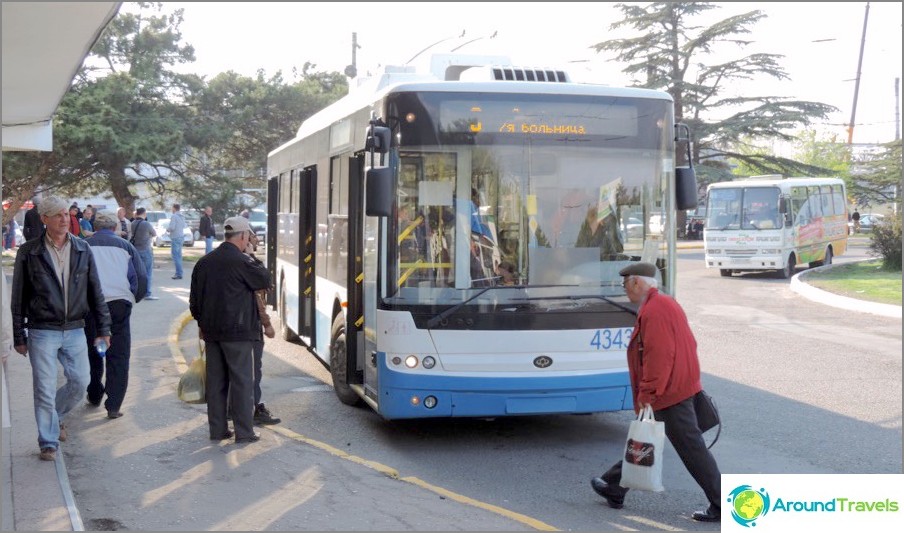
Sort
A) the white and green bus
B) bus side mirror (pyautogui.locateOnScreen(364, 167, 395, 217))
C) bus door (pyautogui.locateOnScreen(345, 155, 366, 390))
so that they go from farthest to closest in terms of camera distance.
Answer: the white and green bus < bus door (pyautogui.locateOnScreen(345, 155, 366, 390)) < bus side mirror (pyautogui.locateOnScreen(364, 167, 395, 217))

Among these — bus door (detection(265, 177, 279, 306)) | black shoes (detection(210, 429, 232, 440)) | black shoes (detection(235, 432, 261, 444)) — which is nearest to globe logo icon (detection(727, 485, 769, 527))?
black shoes (detection(235, 432, 261, 444))

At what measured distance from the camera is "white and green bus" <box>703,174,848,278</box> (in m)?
27.9

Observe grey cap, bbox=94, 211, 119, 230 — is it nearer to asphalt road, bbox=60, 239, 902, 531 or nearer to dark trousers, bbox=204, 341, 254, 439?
dark trousers, bbox=204, 341, 254, 439

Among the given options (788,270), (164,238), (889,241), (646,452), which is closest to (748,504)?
(646,452)

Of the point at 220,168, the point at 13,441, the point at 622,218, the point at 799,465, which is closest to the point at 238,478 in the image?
the point at 13,441

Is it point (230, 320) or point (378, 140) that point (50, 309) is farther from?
point (378, 140)

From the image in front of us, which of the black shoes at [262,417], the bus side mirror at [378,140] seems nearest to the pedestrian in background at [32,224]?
the black shoes at [262,417]

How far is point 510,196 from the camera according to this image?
806cm

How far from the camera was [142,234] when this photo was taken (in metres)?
18.6

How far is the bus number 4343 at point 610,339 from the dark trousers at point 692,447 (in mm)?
1941

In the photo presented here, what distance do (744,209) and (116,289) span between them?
22626 millimetres

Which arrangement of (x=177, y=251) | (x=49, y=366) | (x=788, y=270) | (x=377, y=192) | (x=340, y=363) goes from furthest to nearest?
(x=788, y=270) < (x=177, y=251) < (x=340, y=363) < (x=377, y=192) < (x=49, y=366)

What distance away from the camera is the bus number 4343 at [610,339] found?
816 centimetres

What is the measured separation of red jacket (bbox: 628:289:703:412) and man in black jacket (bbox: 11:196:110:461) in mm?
4089
